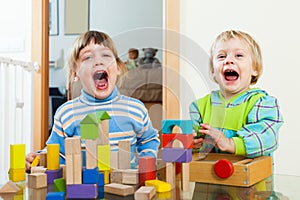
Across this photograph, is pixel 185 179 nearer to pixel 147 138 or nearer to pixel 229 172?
pixel 229 172

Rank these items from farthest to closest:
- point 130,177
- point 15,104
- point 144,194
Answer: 1. point 15,104
2. point 130,177
3. point 144,194

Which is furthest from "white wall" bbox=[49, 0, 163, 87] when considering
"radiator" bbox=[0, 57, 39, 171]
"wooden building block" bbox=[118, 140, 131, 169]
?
"wooden building block" bbox=[118, 140, 131, 169]

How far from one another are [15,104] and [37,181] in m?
1.83

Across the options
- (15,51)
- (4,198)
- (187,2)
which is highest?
(187,2)

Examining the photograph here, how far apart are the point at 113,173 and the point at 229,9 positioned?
1.63m

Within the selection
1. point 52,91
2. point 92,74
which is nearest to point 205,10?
point 92,74

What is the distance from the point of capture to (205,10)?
7.24 ft

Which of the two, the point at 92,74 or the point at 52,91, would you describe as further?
the point at 52,91

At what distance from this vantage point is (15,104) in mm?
2414

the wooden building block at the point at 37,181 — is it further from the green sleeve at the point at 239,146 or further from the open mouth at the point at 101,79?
the green sleeve at the point at 239,146

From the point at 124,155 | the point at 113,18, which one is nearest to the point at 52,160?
the point at 124,155

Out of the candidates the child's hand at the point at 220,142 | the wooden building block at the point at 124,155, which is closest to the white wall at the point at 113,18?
the child's hand at the point at 220,142

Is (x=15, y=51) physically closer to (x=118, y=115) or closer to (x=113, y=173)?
(x=118, y=115)

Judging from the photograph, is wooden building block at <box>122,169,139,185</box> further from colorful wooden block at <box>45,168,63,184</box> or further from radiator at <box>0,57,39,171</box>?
radiator at <box>0,57,39,171</box>
